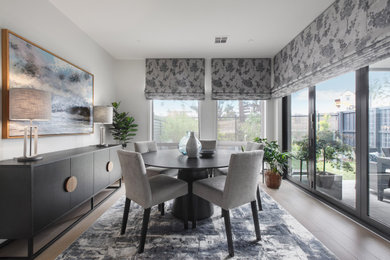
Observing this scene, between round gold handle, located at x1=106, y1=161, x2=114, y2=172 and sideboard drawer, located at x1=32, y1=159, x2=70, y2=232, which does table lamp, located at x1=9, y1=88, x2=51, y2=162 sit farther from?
round gold handle, located at x1=106, y1=161, x2=114, y2=172

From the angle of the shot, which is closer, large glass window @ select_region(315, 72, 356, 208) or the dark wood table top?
the dark wood table top

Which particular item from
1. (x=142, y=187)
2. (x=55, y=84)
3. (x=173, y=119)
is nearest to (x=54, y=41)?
(x=55, y=84)

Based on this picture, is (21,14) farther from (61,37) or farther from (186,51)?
(186,51)

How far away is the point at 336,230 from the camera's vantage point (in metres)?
1.82

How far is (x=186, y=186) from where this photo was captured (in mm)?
1793

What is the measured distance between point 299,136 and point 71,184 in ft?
11.8

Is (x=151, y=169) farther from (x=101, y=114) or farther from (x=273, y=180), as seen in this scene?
(x=273, y=180)

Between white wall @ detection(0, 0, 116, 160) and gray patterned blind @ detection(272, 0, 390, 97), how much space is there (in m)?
3.49

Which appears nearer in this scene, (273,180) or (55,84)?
(55,84)

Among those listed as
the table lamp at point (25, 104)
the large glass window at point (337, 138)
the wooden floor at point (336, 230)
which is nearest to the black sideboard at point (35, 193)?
the table lamp at point (25, 104)

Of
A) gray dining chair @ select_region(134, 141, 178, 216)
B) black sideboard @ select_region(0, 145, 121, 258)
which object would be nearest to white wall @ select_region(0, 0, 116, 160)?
black sideboard @ select_region(0, 145, 121, 258)

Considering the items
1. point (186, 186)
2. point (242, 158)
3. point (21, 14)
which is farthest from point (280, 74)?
point (21, 14)

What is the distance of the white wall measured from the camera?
64.6 inches

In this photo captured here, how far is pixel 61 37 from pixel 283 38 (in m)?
3.44
